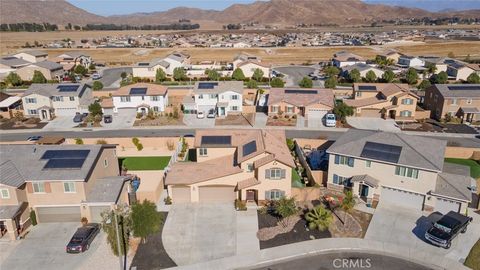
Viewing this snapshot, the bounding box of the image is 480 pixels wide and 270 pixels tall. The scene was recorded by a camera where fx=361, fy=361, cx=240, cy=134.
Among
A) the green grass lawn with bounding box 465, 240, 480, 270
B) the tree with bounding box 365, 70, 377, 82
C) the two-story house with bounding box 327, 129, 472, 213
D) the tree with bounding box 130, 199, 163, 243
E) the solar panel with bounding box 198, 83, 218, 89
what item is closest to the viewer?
the green grass lawn with bounding box 465, 240, 480, 270

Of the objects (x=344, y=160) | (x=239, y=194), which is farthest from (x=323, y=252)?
(x=344, y=160)

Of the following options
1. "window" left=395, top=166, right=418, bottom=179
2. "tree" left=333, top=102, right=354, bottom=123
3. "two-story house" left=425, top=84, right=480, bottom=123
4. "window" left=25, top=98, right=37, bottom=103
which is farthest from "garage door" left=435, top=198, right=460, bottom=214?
"window" left=25, top=98, right=37, bottom=103

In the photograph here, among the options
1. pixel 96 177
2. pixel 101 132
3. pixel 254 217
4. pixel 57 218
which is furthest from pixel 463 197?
pixel 101 132

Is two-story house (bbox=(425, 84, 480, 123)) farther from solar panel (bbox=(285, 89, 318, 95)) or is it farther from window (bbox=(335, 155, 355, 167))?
window (bbox=(335, 155, 355, 167))

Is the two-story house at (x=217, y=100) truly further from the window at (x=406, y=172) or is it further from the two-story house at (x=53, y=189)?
the window at (x=406, y=172)

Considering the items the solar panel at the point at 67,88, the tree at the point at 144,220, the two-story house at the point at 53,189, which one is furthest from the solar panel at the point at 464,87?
the solar panel at the point at 67,88

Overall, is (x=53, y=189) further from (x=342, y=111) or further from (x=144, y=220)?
(x=342, y=111)

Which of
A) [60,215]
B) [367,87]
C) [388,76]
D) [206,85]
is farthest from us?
[388,76]
